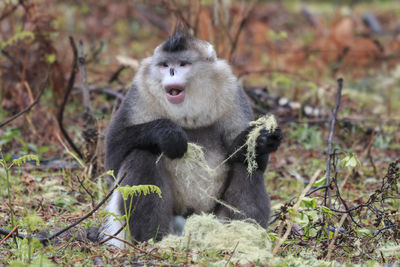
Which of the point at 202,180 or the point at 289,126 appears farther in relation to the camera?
the point at 289,126

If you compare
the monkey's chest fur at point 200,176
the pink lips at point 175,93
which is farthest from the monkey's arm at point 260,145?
the pink lips at point 175,93

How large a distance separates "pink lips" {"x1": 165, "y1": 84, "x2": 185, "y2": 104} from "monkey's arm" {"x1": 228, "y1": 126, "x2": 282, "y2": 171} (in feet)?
1.98

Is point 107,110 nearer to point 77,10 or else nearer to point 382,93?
point 382,93

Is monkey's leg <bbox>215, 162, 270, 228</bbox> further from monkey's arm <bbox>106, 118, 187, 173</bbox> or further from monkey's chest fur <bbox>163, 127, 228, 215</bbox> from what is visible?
monkey's arm <bbox>106, 118, 187, 173</bbox>

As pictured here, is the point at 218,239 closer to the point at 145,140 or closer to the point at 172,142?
the point at 172,142

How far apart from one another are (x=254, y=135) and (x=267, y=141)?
123 millimetres

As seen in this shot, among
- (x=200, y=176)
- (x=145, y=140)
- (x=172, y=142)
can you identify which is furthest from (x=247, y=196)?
(x=145, y=140)

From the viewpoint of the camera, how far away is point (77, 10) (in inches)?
557

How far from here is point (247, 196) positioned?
4469mm

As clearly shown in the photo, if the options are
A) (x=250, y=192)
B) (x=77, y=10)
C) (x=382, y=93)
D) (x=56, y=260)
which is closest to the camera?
(x=56, y=260)

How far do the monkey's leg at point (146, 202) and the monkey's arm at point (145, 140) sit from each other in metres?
0.07

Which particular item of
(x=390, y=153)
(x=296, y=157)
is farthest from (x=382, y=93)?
(x=296, y=157)

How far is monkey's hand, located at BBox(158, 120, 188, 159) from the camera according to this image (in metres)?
4.17

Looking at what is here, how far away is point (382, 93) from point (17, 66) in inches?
264
